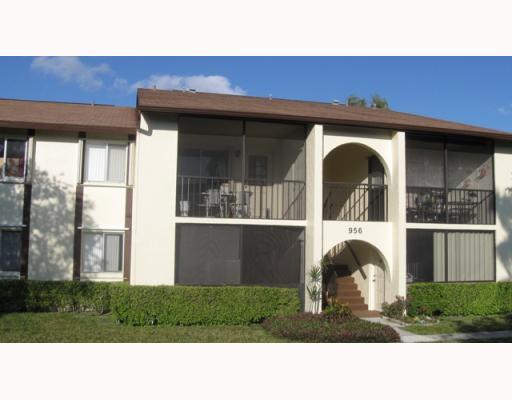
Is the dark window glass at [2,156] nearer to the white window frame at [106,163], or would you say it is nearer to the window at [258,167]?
the white window frame at [106,163]

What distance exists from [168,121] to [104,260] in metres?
5.03

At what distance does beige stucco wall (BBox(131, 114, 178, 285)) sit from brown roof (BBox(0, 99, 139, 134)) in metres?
1.58

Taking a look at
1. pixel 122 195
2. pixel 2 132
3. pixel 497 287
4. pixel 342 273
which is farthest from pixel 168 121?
pixel 497 287

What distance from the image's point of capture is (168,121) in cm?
1422

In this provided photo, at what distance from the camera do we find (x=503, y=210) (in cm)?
1700

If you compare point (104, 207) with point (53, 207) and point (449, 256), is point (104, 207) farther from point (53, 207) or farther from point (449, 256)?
point (449, 256)

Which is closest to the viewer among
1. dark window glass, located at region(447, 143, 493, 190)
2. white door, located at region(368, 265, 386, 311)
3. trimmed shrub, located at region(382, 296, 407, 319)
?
trimmed shrub, located at region(382, 296, 407, 319)

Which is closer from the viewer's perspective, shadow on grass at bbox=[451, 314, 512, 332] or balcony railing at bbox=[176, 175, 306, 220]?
shadow on grass at bbox=[451, 314, 512, 332]

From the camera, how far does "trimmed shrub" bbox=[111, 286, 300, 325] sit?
1298 cm

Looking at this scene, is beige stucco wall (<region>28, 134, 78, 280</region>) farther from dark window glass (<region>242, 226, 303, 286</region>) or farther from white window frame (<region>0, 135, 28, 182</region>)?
dark window glass (<region>242, 226, 303, 286</region>)

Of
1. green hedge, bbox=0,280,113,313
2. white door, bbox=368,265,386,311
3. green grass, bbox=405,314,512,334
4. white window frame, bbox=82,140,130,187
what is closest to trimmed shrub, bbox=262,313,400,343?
green grass, bbox=405,314,512,334

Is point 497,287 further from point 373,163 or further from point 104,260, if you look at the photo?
point 104,260

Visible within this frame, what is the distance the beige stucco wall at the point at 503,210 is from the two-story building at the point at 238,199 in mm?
45

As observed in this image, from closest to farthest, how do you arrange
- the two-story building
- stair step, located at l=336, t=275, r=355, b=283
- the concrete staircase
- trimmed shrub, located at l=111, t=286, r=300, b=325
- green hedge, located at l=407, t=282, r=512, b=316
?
trimmed shrub, located at l=111, t=286, r=300, b=325
the two-story building
green hedge, located at l=407, t=282, r=512, b=316
the concrete staircase
stair step, located at l=336, t=275, r=355, b=283
